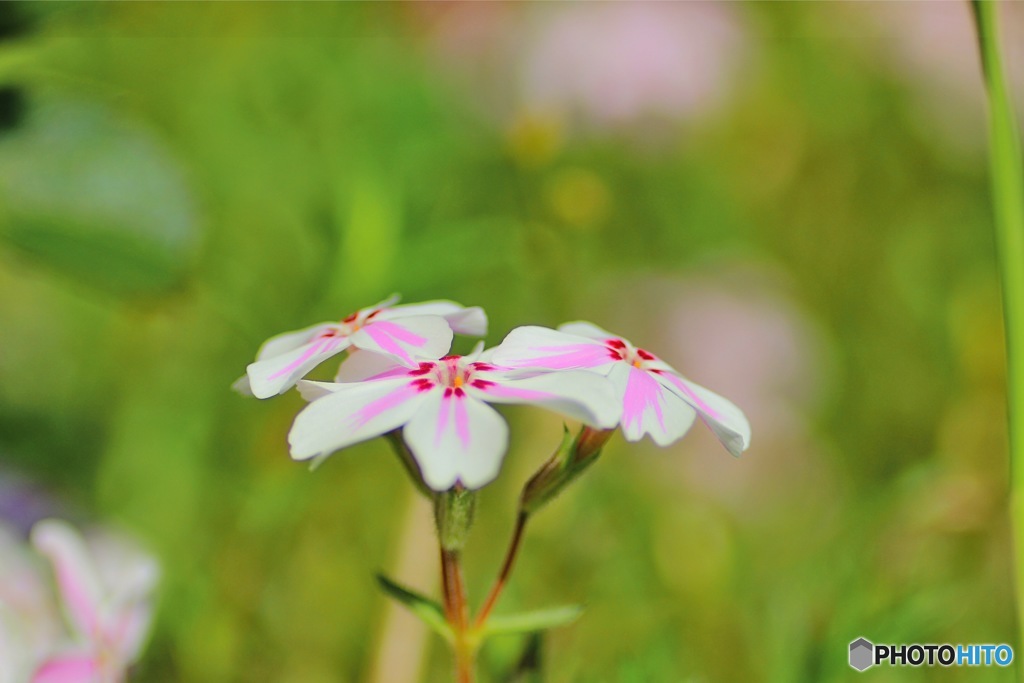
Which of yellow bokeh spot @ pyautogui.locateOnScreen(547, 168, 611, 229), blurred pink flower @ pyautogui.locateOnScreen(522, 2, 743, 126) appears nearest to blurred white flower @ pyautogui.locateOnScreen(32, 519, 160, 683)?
yellow bokeh spot @ pyautogui.locateOnScreen(547, 168, 611, 229)

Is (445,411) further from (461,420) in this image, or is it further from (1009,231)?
(1009,231)

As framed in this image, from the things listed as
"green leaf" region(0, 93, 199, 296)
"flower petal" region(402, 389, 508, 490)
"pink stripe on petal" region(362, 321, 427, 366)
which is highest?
"green leaf" region(0, 93, 199, 296)

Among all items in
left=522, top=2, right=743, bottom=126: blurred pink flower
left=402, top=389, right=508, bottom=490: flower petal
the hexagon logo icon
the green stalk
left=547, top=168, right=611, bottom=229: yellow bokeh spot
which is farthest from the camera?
left=522, top=2, right=743, bottom=126: blurred pink flower

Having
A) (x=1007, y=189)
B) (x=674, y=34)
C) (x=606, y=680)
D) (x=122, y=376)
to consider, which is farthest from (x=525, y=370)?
(x=674, y=34)

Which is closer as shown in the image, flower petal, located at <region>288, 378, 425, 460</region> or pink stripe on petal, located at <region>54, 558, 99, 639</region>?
flower petal, located at <region>288, 378, 425, 460</region>

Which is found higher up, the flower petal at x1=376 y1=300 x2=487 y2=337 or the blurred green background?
the blurred green background

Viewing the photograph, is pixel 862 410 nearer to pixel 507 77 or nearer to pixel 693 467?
pixel 693 467

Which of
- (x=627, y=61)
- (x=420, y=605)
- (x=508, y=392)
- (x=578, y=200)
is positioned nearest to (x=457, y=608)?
(x=420, y=605)

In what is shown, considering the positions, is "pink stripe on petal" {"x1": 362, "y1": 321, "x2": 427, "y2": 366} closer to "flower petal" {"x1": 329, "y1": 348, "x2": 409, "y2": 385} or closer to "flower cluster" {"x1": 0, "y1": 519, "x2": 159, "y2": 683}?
"flower petal" {"x1": 329, "y1": 348, "x2": 409, "y2": 385}
